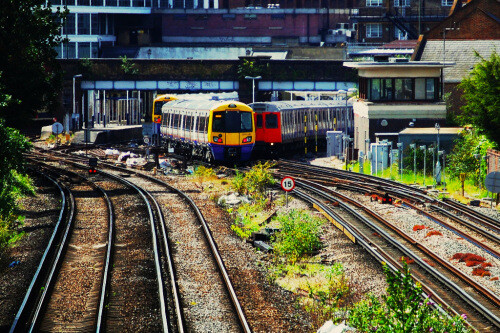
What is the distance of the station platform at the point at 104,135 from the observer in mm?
58438

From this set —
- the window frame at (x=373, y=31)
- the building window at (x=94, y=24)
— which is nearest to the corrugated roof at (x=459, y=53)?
the window frame at (x=373, y=31)

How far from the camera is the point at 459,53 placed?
55.7 m

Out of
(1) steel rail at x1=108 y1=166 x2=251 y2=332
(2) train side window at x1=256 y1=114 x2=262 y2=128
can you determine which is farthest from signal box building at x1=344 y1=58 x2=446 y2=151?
(1) steel rail at x1=108 y1=166 x2=251 y2=332

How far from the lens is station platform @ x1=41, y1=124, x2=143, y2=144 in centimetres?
5844

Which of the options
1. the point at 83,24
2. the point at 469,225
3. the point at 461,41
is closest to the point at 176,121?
the point at 461,41

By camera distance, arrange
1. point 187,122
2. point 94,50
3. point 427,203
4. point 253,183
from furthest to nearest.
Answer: point 94,50
point 187,122
point 253,183
point 427,203

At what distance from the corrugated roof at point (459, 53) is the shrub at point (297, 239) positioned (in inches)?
1312

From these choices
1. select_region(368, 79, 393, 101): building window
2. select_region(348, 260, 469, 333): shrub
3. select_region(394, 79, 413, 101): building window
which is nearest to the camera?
select_region(348, 260, 469, 333): shrub

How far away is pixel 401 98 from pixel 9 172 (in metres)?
25.7

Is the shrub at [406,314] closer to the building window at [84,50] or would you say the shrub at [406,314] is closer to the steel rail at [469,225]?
the steel rail at [469,225]

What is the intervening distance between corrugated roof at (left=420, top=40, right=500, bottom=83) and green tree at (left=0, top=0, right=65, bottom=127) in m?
28.3

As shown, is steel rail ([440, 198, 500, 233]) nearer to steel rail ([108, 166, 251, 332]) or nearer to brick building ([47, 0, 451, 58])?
steel rail ([108, 166, 251, 332])

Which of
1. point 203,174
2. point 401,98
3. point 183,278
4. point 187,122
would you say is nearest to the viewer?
point 183,278

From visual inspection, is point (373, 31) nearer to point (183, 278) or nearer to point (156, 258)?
point (156, 258)
